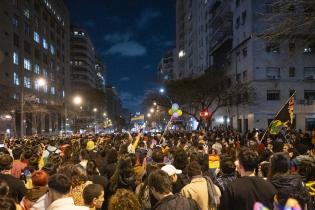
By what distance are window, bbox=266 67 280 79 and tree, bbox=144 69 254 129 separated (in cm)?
286

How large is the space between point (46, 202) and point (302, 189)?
11.2 ft

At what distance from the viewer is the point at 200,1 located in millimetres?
84375

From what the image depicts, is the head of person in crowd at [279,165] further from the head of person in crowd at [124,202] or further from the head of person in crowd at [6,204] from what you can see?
the head of person in crowd at [6,204]

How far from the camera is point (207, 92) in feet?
173

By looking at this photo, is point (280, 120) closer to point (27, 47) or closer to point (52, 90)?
point (27, 47)

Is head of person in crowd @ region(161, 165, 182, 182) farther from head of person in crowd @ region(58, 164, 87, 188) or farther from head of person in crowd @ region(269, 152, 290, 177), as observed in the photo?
head of person in crowd @ region(269, 152, 290, 177)

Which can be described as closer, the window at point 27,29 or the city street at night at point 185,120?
the city street at night at point 185,120

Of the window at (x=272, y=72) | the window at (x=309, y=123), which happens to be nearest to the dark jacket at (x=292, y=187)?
the window at (x=272, y=72)

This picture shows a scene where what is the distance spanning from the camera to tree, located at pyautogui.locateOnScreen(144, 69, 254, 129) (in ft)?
159

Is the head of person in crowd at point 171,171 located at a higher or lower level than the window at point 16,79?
lower

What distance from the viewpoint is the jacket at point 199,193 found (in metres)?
5.41

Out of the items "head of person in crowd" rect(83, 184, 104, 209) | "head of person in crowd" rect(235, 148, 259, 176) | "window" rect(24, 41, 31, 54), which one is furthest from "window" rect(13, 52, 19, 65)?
"head of person in crowd" rect(235, 148, 259, 176)

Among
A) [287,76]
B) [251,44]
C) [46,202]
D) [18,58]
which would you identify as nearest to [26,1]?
[18,58]

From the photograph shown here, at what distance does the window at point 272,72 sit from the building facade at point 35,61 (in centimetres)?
2704
